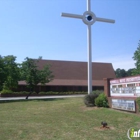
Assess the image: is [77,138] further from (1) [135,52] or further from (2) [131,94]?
(1) [135,52]

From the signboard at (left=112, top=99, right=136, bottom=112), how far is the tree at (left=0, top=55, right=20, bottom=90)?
19.1 meters

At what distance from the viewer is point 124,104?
15.1 metres

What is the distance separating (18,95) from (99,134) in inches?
1491

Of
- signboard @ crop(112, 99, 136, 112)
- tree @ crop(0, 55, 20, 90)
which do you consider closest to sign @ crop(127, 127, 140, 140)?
signboard @ crop(112, 99, 136, 112)

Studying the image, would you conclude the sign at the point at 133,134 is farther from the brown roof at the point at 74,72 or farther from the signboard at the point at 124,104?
the brown roof at the point at 74,72

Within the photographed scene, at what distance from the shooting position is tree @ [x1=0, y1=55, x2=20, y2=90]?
3178cm

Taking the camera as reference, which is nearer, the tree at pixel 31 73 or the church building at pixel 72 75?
the tree at pixel 31 73

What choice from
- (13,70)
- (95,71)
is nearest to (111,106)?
(13,70)

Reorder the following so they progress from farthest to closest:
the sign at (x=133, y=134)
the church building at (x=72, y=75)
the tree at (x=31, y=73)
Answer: the church building at (x=72, y=75)
the tree at (x=31, y=73)
the sign at (x=133, y=134)

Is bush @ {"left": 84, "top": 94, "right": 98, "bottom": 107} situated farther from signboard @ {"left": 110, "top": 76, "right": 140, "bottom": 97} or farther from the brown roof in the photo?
the brown roof

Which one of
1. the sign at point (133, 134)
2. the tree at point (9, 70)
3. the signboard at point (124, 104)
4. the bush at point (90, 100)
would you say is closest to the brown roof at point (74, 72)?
the tree at point (9, 70)

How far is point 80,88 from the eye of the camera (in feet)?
165

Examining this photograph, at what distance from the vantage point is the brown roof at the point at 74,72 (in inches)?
1989

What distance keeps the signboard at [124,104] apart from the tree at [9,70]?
19094 mm
